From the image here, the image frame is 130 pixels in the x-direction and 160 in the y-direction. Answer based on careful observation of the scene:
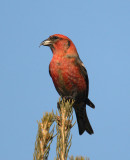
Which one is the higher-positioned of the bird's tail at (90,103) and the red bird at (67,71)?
the red bird at (67,71)

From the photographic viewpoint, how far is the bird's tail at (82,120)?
6.46 m

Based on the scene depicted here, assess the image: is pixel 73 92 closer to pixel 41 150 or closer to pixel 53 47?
pixel 53 47

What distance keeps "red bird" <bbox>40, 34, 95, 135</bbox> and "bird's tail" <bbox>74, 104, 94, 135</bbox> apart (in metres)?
0.07

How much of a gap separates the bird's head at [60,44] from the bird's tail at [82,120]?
1371mm

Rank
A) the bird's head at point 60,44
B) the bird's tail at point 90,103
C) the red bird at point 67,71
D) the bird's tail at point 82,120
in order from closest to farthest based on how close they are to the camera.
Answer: the red bird at point 67,71 < the bird's head at point 60,44 < the bird's tail at point 90,103 < the bird's tail at point 82,120

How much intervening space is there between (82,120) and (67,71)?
1.70 metres

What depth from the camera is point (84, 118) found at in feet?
21.7

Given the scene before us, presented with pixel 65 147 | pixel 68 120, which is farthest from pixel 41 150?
pixel 68 120

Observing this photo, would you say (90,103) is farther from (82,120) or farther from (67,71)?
(67,71)

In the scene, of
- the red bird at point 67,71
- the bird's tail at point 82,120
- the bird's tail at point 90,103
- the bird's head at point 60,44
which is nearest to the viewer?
the red bird at point 67,71

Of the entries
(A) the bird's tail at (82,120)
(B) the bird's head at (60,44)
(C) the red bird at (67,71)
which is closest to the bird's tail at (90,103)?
(C) the red bird at (67,71)

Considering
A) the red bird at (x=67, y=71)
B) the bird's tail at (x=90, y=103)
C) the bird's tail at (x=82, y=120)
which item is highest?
the red bird at (x=67, y=71)

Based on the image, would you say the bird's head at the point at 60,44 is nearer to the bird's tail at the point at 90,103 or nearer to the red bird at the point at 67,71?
the red bird at the point at 67,71

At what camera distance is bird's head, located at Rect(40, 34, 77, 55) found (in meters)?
5.87
